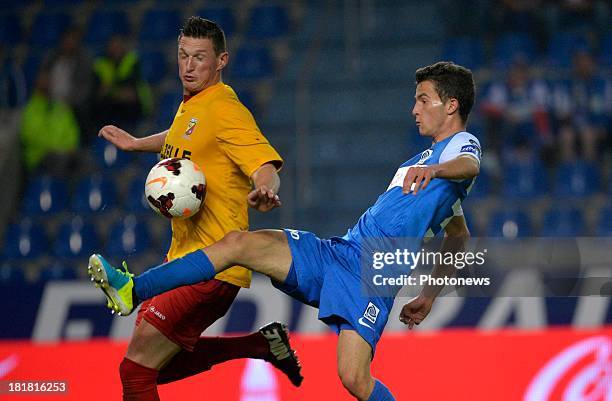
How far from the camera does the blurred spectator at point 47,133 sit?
29.6 ft

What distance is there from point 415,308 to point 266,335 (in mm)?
699

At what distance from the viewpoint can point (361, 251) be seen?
14.2ft

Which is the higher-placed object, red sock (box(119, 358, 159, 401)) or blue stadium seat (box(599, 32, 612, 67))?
blue stadium seat (box(599, 32, 612, 67))

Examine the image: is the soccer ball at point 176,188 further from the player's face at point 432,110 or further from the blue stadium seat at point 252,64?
the blue stadium seat at point 252,64

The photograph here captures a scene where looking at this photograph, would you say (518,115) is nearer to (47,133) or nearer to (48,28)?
(47,133)

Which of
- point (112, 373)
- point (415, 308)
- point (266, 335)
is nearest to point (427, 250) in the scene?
point (415, 308)

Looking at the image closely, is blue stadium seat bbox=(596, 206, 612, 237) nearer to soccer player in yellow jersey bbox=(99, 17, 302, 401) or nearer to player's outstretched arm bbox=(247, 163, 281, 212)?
soccer player in yellow jersey bbox=(99, 17, 302, 401)

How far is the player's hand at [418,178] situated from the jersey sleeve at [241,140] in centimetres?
53

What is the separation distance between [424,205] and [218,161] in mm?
857

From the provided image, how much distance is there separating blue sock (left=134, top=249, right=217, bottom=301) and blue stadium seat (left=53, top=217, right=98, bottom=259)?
4.70m

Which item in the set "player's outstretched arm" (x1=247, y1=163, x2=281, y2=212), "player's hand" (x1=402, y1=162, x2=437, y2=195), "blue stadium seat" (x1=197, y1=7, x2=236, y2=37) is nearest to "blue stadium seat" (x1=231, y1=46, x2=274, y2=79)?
"blue stadium seat" (x1=197, y1=7, x2=236, y2=37)

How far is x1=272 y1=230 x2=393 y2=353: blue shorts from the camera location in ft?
13.7

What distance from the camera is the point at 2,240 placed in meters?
9.03

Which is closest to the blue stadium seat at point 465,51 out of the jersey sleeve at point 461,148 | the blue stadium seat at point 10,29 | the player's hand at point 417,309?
the blue stadium seat at point 10,29
